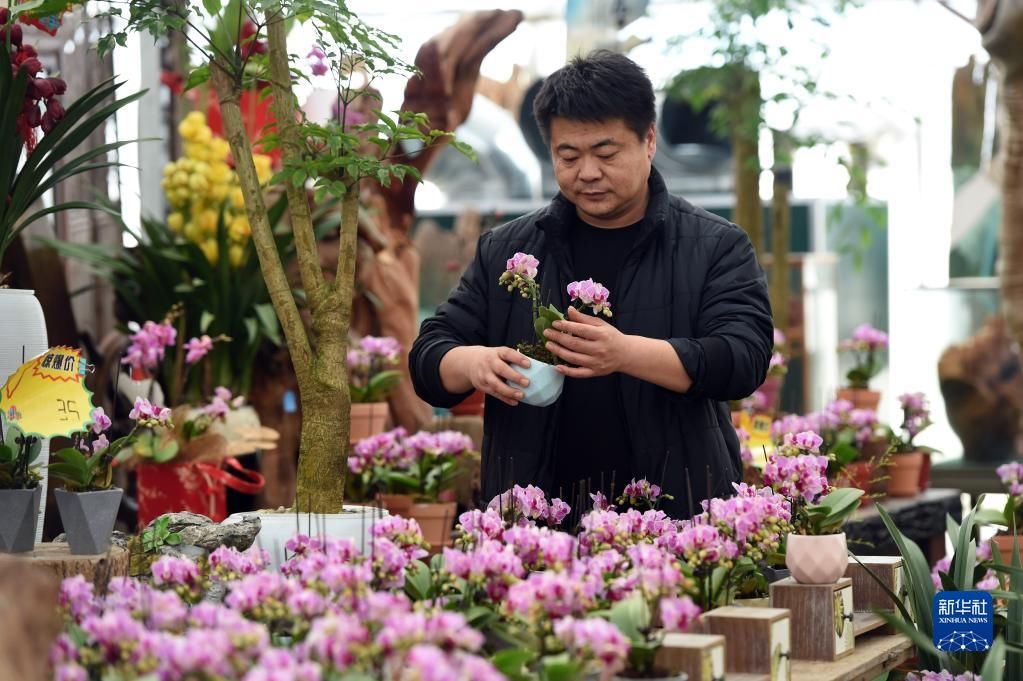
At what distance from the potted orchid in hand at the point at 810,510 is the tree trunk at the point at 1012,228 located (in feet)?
11.2

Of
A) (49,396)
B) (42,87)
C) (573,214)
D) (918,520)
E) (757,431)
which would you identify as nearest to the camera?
(49,396)

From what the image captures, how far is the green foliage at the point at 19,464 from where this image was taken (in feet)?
5.81

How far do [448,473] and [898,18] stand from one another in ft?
12.9

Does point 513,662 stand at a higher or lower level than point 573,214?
lower

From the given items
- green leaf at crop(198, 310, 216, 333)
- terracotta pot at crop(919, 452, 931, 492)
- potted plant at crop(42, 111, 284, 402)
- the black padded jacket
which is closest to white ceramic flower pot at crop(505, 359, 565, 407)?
the black padded jacket

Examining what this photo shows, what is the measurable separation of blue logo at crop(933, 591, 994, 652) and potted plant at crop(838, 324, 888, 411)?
2846 mm

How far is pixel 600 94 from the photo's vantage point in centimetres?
212

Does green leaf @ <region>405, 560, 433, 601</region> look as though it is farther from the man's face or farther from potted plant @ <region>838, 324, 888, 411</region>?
potted plant @ <region>838, 324, 888, 411</region>

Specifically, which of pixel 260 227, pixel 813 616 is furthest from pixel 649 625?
pixel 260 227

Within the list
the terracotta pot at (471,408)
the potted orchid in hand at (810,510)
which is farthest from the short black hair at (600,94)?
the terracotta pot at (471,408)

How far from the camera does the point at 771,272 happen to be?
6.46 metres

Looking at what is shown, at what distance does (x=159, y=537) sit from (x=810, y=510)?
97cm

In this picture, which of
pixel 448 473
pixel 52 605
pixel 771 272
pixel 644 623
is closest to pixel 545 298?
pixel 644 623

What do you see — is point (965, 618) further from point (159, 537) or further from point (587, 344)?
point (159, 537)
